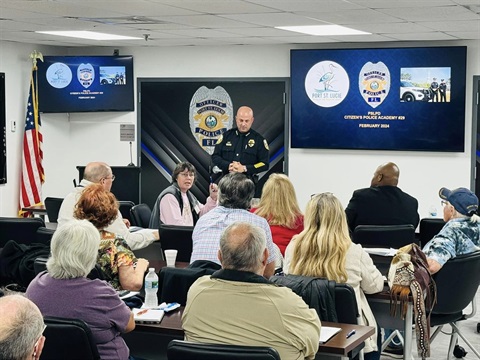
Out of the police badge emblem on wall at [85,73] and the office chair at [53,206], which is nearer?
the office chair at [53,206]

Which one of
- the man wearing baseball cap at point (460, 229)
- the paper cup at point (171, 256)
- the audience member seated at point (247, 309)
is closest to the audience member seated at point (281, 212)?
the paper cup at point (171, 256)

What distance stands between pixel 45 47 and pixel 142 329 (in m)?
8.51

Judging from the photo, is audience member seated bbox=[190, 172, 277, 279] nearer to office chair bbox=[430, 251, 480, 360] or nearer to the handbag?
the handbag

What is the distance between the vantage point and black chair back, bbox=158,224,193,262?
6777mm

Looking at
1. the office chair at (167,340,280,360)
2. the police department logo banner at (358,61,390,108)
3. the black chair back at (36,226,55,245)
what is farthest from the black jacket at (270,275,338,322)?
the police department logo banner at (358,61,390,108)

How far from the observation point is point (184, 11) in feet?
24.3

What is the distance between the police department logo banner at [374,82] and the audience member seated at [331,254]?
5915mm

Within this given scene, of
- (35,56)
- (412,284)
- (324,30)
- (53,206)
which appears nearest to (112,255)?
(412,284)

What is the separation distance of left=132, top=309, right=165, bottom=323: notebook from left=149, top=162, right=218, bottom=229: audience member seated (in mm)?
3170

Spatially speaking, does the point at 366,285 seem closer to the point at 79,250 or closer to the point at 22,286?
the point at 79,250

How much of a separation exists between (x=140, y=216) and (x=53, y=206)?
3.92 feet

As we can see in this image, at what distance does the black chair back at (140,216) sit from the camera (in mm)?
8047

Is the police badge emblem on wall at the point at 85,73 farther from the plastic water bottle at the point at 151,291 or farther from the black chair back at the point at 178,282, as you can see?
the plastic water bottle at the point at 151,291

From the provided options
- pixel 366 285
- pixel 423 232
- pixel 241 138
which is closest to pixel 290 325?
pixel 366 285
